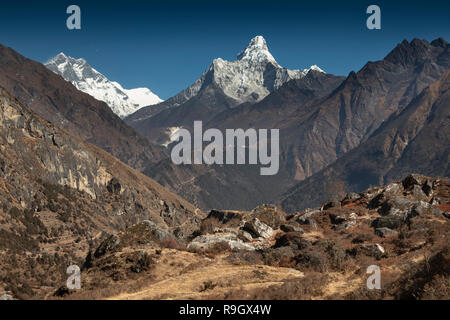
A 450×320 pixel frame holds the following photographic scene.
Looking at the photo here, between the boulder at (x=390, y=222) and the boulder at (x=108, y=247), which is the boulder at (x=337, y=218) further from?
the boulder at (x=108, y=247)

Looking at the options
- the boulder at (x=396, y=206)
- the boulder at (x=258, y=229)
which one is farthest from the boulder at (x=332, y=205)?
the boulder at (x=258, y=229)

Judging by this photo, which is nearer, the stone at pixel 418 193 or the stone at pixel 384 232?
the stone at pixel 384 232

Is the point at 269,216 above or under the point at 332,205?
under

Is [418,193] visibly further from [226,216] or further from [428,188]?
[226,216]

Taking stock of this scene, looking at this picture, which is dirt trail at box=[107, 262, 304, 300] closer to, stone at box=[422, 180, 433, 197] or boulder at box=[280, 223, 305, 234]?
boulder at box=[280, 223, 305, 234]

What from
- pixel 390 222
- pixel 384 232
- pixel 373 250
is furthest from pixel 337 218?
pixel 373 250

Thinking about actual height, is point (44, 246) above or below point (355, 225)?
below

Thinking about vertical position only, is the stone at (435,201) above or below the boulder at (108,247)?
above

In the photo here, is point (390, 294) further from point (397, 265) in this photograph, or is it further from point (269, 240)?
point (269, 240)

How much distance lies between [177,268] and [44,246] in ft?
514

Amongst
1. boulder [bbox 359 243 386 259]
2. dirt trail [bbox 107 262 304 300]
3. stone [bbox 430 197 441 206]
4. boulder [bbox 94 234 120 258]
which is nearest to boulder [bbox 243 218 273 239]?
boulder [bbox 359 243 386 259]
